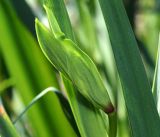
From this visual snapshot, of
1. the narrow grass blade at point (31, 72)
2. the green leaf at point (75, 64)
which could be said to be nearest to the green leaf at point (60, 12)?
the green leaf at point (75, 64)

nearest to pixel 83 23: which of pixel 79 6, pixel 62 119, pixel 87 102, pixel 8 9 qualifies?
pixel 79 6

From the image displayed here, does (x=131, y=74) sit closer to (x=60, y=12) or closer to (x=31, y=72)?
(x=60, y=12)

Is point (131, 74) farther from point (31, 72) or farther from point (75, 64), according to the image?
point (31, 72)

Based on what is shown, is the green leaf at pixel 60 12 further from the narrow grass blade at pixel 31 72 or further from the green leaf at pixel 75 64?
the narrow grass blade at pixel 31 72

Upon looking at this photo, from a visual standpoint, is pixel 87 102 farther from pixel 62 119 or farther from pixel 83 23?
A: pixel 83 23

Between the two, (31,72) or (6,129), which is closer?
(6,129)

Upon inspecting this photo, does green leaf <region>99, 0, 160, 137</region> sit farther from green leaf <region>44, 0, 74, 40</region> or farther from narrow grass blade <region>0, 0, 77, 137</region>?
narrow grass blade <region>0, 0, 77, 137</region>

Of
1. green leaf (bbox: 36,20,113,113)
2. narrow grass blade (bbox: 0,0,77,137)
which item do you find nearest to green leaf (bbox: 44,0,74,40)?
green leaf (bbox: 36,20,113,113)

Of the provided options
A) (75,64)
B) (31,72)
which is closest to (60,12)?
→ (75,64)
